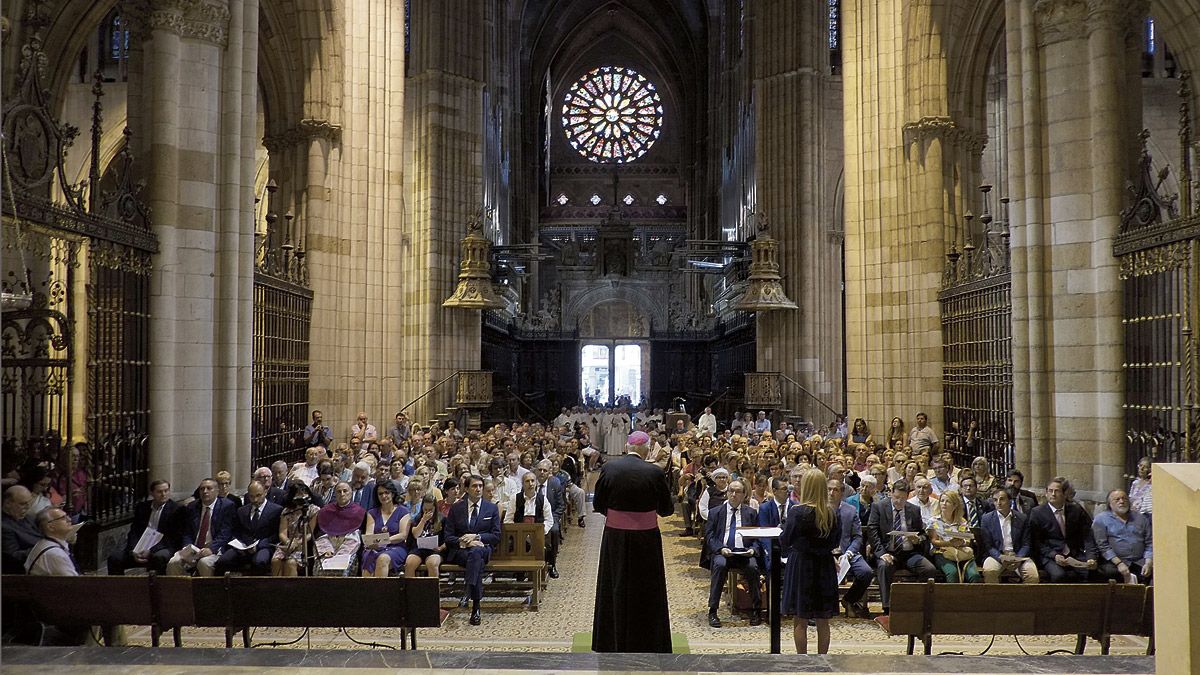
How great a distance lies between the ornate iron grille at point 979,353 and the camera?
42.8 feet

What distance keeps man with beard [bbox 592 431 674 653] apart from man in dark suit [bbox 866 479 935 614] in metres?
2.94

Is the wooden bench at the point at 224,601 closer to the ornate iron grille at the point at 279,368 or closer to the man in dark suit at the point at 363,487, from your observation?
the man in dark suit at the point at 363,487

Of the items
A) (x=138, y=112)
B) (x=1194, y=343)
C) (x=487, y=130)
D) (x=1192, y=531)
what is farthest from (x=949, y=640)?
(x=487, y=130)

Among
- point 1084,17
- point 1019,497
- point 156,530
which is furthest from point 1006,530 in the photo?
point 156,530

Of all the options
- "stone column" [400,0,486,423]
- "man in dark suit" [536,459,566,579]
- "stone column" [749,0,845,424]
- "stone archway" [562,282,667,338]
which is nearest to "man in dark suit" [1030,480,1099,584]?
"man in dark suit" [536,459,566,579]

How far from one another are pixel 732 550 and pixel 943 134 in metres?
10.7

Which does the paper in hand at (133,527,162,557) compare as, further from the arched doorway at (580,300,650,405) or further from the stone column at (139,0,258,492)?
the arched doorway at (580,300,650,405)

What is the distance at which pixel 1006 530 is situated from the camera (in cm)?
816

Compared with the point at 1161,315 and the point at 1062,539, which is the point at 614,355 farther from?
the point at 1062,539

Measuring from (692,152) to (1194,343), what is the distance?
4072 centimetres

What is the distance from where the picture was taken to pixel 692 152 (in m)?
48.2

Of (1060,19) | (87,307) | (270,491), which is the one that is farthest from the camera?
(1060,19)

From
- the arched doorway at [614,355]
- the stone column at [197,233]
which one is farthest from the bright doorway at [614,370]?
the stone column at [197,233]

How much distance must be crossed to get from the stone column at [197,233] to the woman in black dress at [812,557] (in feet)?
24.0
